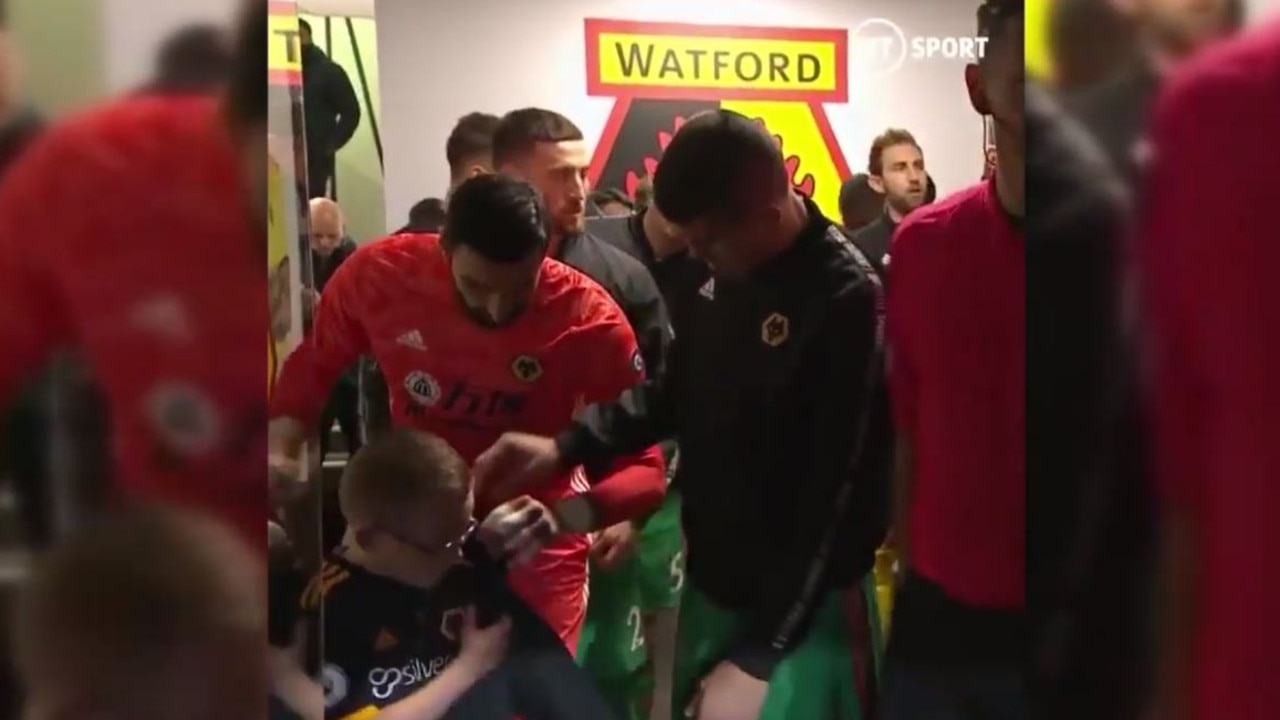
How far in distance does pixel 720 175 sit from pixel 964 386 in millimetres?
300

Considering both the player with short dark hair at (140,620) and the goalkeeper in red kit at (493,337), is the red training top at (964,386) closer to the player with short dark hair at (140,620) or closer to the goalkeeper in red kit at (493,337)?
the goalkeeper in red kit at (493,337)

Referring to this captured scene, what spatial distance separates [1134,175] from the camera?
96 centimetres

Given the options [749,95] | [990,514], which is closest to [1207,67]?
[990,514]

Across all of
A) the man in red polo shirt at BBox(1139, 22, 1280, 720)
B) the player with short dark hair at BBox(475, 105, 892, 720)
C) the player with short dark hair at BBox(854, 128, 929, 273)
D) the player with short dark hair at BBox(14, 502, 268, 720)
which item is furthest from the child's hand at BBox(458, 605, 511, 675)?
the man in red polo shirt at BBox(1139, 22, 1280, 720)

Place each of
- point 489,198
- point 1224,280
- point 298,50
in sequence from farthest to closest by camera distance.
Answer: point 489,198 < point 298,50 < point 1224,280

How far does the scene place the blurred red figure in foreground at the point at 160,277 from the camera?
901 mm

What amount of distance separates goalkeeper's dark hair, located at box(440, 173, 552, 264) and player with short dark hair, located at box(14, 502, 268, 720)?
1.41 feet

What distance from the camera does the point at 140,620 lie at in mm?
930

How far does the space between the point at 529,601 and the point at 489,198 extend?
1.24 feet

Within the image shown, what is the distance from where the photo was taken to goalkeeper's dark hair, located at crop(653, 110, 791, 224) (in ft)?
4.31

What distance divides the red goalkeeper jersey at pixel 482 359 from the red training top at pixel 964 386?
0.89 ft

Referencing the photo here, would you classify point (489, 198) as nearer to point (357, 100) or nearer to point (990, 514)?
point (357, 100)

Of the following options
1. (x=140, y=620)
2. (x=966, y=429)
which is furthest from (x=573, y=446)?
(x=140, y=620)

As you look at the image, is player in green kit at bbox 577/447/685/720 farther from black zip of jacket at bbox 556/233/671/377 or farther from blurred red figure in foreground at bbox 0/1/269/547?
blurred red figure in foreground at bbox 0/1/269/547
